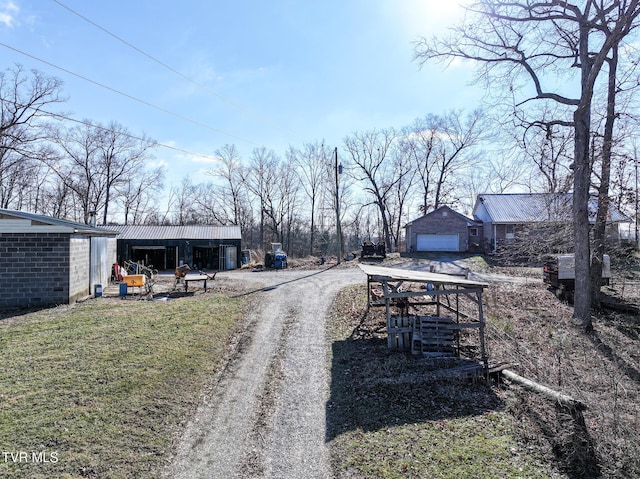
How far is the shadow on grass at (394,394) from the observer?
5719 mm

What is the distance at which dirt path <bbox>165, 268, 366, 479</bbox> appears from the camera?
4.45 m

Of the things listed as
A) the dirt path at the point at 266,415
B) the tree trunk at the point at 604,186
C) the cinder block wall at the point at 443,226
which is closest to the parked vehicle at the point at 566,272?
the tree trunk at the point at 604,186

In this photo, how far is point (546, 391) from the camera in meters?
5.83

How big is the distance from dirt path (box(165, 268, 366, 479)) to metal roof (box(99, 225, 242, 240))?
58.1 ft

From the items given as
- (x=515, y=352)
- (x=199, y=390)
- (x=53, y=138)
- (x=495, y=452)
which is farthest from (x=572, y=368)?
(x=53, y=138)

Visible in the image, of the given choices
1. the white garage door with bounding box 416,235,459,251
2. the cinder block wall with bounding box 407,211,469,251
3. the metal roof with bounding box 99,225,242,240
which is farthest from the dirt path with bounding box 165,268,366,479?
the cinder block wall with bounding box 407,211,469,251

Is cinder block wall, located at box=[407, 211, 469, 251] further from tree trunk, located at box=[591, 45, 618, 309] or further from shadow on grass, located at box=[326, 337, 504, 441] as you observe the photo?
shadow on grass, located at box=[326, 337, 504, 441]

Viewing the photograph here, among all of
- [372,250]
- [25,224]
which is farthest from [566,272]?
[25,224]

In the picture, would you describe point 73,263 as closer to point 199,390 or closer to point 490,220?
point 199,390

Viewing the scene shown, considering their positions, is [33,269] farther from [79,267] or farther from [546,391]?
[546,391]

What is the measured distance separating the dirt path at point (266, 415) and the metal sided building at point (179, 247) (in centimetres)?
1728

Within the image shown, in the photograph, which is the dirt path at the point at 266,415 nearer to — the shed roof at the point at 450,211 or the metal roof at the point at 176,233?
the metal roof at the point at 176,233

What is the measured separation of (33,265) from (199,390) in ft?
33.0

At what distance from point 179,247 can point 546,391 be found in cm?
2497
